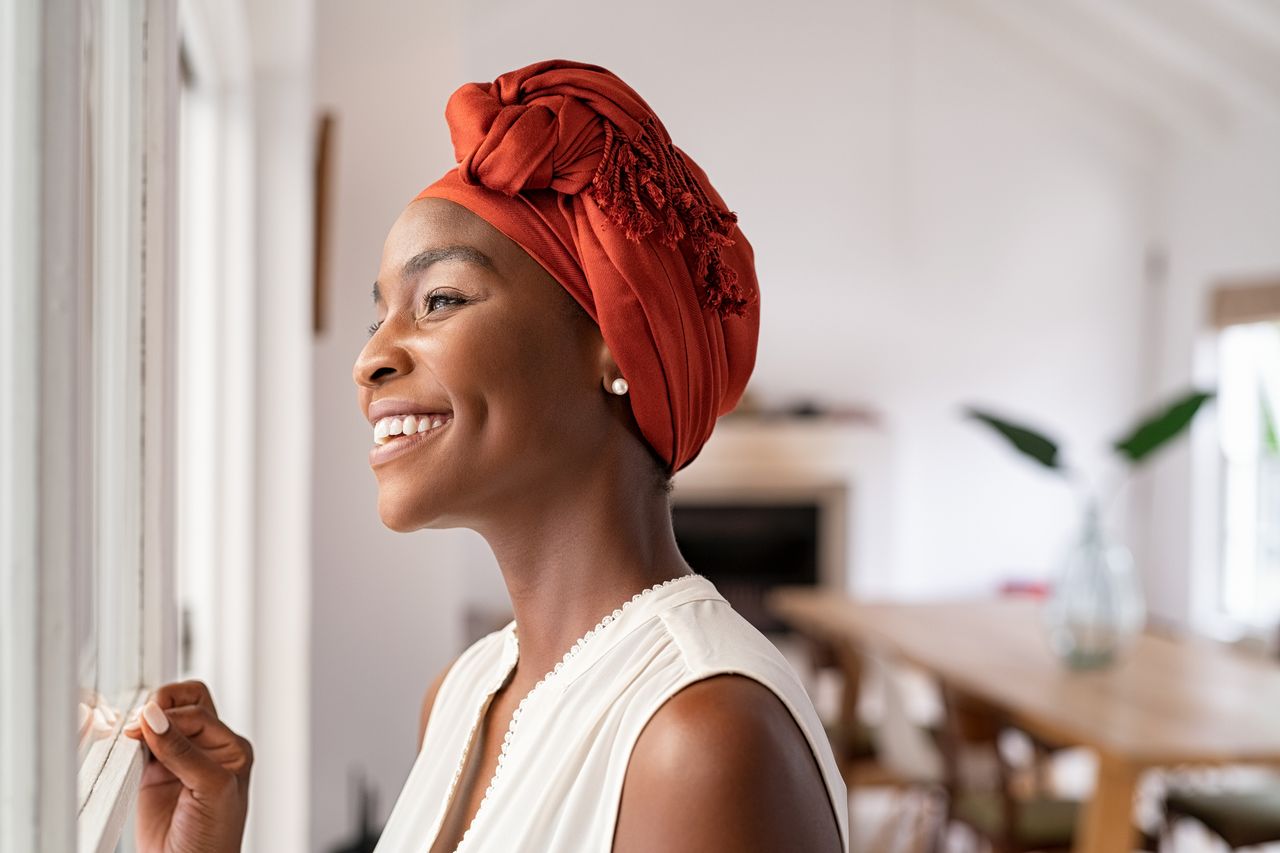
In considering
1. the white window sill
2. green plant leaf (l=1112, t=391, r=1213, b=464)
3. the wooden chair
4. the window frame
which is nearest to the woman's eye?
the window frame

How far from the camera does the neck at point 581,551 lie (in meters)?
0.84

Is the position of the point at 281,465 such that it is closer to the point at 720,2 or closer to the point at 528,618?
the point at 528,618

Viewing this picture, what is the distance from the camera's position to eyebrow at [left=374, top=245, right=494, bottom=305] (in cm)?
79

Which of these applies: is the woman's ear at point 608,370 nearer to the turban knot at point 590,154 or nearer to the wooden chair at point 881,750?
the turban knot at point 590,154

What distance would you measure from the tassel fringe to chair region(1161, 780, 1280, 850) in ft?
10.2

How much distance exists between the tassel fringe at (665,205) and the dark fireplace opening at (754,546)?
6414mm

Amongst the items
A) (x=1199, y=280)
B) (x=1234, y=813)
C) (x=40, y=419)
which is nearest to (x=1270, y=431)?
(x=1199, y=280)

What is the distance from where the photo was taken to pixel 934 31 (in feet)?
24.9

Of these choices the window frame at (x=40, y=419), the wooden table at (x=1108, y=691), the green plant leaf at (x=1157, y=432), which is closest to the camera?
the window frame at (x=40, y=419)

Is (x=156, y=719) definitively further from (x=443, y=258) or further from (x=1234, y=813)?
(x=1234, y=813)

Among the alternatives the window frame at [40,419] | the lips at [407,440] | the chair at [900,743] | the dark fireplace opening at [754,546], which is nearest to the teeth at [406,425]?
the lips at [407,440]

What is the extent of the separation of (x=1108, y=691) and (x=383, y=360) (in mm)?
2960

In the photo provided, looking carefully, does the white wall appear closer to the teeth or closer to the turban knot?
the turban knot

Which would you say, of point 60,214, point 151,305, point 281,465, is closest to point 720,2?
point 281,465
